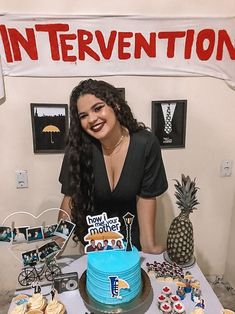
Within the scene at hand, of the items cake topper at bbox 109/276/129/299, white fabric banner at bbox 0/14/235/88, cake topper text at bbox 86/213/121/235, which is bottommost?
cake topper at bbox 109/276/129/299

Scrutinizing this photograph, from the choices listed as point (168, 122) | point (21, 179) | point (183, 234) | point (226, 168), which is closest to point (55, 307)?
point (183, 234)

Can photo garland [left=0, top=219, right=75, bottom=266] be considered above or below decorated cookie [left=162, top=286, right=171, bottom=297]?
above

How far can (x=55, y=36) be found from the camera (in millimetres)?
1841

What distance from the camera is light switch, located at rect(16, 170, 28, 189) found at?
209 centimetres

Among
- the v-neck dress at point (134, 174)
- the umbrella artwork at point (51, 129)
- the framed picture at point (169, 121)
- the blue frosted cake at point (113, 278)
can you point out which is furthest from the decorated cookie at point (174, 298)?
the umbrella artwork at point (51, 129)

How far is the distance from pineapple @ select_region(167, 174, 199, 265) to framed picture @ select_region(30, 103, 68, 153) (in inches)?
32.3

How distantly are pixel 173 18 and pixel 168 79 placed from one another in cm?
32

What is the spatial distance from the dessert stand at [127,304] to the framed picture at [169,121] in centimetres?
100

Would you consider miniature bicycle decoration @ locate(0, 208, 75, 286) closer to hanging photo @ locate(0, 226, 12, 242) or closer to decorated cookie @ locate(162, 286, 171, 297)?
hanging photo @ locate(0, 226, 12, 242)

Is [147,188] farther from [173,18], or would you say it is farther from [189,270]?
[173,18]

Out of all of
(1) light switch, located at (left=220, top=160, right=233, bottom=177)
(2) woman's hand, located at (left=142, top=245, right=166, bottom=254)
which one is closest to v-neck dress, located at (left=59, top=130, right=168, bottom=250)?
(2) woman's hand, located at (left=142, top=245, right=166, bottom=254)

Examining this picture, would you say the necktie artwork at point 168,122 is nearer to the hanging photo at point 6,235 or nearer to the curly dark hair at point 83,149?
the curly dark hair at point 83,149

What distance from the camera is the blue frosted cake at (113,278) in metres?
1.18

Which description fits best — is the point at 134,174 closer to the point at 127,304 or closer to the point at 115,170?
the point at 115,170
